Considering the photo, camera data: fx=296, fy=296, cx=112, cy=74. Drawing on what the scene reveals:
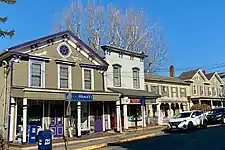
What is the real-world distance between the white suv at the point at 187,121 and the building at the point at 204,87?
61.8 feet

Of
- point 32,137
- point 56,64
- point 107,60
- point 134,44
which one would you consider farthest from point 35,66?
point 134,44

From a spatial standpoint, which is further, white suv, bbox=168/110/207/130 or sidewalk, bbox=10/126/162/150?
white suv, bbox=168/110/207/130

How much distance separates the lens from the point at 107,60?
87.1ft

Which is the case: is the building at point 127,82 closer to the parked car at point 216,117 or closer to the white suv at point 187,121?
the white suv at point 187,121

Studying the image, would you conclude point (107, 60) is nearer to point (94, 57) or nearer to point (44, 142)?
point (94, 57)

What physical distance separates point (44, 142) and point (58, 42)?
11097 millimetres

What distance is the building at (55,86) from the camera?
19.3 m

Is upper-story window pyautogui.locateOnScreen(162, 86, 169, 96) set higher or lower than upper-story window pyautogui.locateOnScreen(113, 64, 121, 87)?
lower

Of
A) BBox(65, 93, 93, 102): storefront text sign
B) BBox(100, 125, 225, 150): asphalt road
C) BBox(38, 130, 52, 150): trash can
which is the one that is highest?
BBox(65, 93, 93, 102): storefront text sign

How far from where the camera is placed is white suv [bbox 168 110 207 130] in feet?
80.2

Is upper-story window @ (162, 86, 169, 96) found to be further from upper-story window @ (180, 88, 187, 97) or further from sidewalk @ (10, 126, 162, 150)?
sidewalk @ (10, 126, 162, 150)

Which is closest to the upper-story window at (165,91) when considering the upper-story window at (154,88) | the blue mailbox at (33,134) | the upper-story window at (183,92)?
the upper-story window at (154,88)

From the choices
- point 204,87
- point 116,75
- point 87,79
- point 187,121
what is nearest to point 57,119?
point 87,79

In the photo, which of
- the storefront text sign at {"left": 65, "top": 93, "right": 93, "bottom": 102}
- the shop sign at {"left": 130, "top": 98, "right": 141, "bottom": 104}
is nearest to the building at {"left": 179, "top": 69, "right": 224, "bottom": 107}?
the shop sign at {"left": 130, "top": 98, "right": 141, "bottom": 104}
